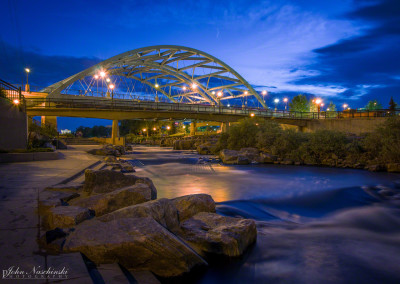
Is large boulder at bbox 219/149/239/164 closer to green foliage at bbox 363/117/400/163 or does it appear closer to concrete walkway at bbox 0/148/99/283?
green foliage at bbox 363/117/400/163

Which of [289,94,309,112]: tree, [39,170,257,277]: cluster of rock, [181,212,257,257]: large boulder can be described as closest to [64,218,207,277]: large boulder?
[39,170,257,277]: cluster of rock

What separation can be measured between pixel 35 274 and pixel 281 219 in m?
6.24

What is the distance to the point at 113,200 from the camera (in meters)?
5.34

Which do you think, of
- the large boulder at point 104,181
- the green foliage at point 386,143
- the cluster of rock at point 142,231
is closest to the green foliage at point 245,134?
the green foliage at point 386,143

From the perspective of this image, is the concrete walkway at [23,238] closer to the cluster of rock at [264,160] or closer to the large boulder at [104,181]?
the large boulder at [104,181]

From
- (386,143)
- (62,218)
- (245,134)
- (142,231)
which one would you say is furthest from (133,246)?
(245,134)

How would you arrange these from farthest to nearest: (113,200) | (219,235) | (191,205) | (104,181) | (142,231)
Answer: (104,181) → (191,205) → (113,200) → (219,235) → (142,231)

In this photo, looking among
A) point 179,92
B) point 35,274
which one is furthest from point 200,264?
point 179,92

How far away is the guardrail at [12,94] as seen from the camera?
1484 cm

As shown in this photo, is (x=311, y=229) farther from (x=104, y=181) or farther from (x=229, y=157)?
(x=229, y=157)

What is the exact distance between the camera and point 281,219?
749 centimetres

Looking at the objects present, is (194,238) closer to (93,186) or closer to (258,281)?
(258,281)

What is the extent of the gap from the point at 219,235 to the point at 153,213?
1226mm

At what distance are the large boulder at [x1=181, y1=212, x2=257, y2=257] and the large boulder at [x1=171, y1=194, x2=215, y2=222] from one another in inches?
16.7
